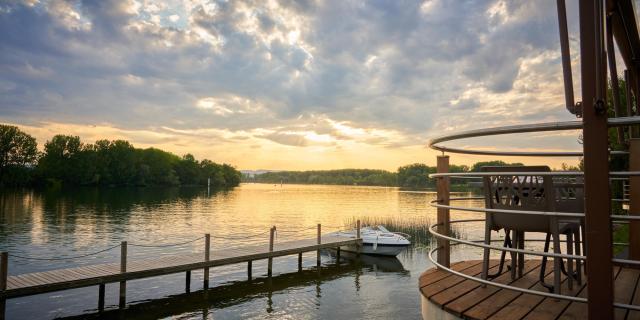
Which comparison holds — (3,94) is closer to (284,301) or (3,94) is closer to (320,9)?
(320,9)

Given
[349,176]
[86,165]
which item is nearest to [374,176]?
[349,176]

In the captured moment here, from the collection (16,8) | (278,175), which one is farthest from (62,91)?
(278,175)

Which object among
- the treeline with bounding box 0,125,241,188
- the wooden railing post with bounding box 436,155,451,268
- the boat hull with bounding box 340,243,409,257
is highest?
the treeline with bounding box 0,125,241,188

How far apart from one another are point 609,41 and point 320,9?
67.6 feet

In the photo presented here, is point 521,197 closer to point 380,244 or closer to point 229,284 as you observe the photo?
point 229,284

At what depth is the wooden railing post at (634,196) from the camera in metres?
4.07

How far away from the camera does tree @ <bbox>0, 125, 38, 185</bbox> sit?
245ft

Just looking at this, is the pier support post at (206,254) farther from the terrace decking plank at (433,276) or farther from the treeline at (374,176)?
the treeline at (374,176)

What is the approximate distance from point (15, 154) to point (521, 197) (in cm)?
9646

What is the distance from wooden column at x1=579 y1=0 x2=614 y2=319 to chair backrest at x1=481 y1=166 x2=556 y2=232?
106 cm

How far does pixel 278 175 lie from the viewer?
654 ft

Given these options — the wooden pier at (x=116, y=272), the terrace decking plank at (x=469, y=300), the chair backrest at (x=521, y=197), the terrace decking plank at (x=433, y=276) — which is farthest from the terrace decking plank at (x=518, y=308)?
the wooden pier at (x=116, y=272)

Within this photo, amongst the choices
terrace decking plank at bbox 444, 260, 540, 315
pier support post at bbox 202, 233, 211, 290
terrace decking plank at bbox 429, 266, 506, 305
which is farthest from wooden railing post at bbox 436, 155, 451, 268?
pier support post at bbox 202, 233, 211, 290

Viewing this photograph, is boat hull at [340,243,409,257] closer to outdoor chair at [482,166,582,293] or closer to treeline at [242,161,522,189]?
outdoor chair at [482,166,582,293]
